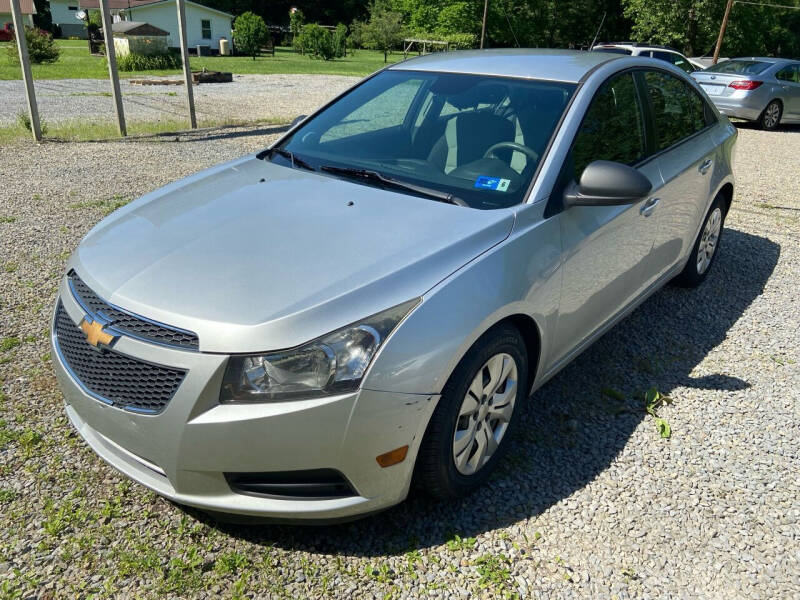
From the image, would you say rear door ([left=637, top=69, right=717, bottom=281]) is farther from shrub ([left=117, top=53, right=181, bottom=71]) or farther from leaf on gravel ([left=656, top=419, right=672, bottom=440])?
shrub ([left=117, top=53, right=181, bottom=71])

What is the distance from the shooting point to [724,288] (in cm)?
526

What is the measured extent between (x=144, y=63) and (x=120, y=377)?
32594 mm

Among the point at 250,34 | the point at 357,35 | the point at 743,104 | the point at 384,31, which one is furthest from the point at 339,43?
the point at 743,104

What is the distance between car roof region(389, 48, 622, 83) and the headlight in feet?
6.68

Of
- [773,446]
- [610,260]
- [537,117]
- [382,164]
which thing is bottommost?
[773,446]

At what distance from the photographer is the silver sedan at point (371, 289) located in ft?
7.11

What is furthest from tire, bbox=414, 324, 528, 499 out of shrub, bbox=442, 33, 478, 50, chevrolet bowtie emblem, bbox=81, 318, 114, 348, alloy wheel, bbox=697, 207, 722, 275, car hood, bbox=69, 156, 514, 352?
shrub, bbox=442, 33, 478, 50

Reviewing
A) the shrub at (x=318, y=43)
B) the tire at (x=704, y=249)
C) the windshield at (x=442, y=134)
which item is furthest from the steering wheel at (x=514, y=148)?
the shrub at (x=318, y=43)

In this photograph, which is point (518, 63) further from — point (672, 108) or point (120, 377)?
point (120, 377)

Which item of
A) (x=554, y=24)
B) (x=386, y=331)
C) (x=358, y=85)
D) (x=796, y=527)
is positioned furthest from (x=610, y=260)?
(x=554, y=24)

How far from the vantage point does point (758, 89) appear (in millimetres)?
13984

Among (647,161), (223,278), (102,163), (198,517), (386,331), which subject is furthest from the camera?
(102,163)

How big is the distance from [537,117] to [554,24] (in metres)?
57.0

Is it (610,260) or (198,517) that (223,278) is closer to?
(198,517)
